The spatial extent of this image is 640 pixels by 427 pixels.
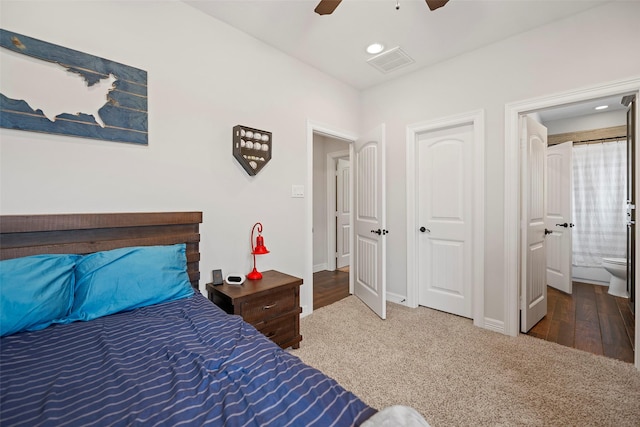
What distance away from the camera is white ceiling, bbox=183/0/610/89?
2105 millimetres

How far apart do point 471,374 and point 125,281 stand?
7.40 ft

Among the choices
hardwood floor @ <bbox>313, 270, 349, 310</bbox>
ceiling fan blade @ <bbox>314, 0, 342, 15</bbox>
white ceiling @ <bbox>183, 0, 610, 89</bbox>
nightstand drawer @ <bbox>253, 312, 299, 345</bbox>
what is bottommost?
hardwood floor @ <bbox>313, 270, 349, 310</bbox>

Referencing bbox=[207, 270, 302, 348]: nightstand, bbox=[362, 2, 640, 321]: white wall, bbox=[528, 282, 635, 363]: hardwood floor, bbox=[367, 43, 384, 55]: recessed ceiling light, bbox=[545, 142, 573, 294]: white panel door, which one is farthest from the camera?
bbox=[545, 142, 573, 294]: white panel door

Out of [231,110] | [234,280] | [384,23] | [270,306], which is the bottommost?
[270,306]

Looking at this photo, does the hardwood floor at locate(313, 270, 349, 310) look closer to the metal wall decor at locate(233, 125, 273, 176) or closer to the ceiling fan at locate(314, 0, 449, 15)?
the metal wall decor at locate(233, 125, 273, 176)

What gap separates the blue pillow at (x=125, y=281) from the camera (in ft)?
4.58

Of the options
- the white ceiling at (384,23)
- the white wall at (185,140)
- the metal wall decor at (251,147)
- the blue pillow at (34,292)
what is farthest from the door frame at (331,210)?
the blue pillow at (34,292)

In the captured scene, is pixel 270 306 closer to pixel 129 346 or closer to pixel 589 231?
pixel 129 346

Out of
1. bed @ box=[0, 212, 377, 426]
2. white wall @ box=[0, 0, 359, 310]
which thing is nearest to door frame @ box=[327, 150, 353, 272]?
white wall @ box=[0, 0, 359, 310]

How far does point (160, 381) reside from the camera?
0.88 m

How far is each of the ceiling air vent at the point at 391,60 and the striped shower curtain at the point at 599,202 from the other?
323cm

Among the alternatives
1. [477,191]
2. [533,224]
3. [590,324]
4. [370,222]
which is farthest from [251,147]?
[590,324]

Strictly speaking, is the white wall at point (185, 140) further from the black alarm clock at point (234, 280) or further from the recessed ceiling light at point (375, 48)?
the recessed ceiling light at point (375, 48)

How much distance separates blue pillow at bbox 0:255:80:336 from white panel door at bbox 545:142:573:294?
15.9 feet
